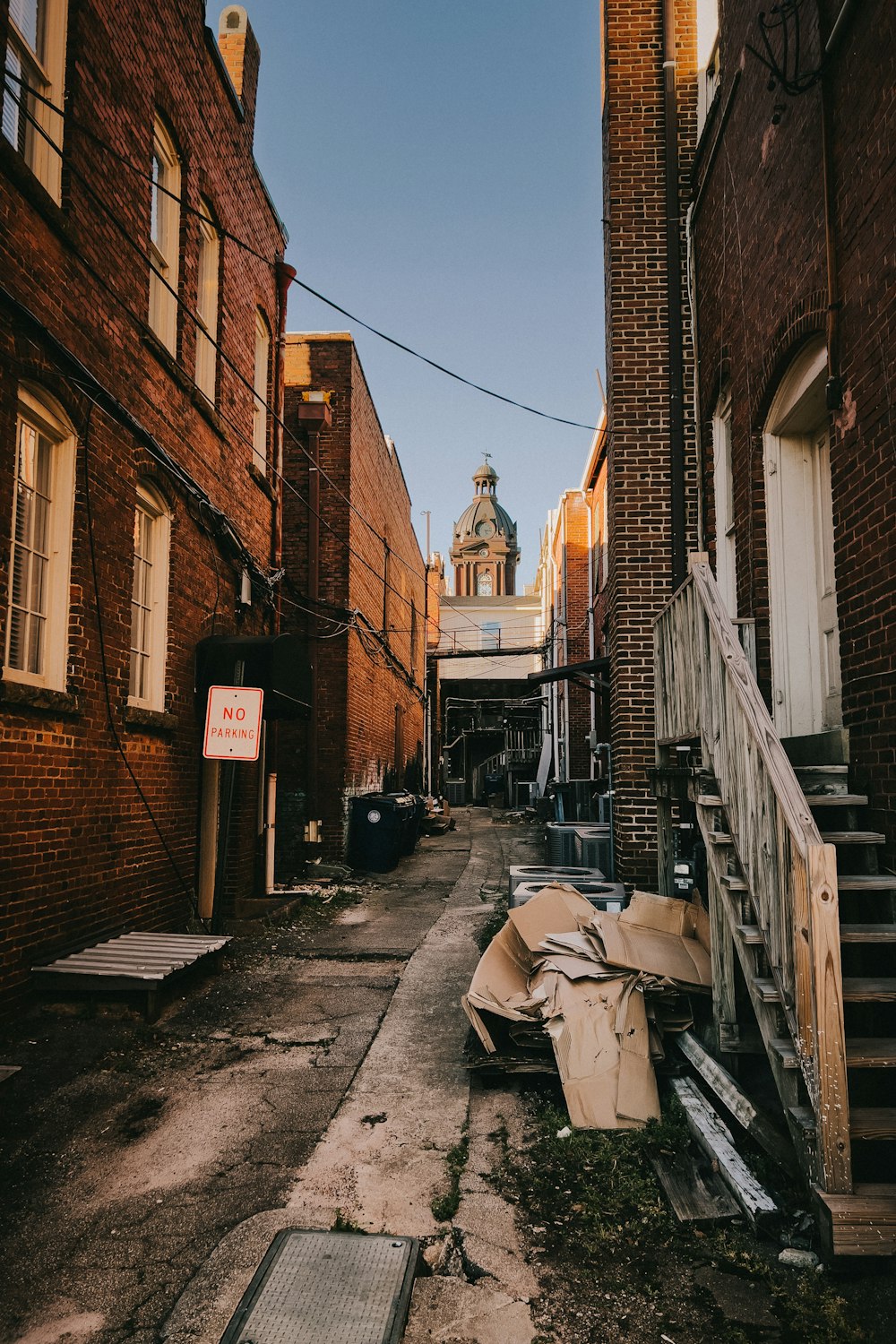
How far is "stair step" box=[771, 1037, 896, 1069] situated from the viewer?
10.6 feet

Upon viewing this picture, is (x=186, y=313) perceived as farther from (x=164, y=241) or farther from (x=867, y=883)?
(x=867, y=883)

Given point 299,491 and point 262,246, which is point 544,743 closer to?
point 299,491

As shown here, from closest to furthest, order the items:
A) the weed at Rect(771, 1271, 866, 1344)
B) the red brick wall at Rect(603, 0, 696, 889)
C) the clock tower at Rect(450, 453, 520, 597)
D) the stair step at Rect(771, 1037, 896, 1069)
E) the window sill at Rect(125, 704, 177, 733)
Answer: the weed at Rect(771, 1271, 866, 1344) → the stair step at Rect(771, 1037, 896, 1069) → the window sill at Rect(125, 704, 177, 733) → the red brick wall at Rect(603, 0, 696, 889) → the clock tower at Rect(450, 453, 520, 597)

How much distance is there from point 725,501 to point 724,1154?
17.7 ft

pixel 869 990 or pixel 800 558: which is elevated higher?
pixel 800 558

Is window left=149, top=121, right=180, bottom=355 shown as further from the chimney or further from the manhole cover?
the manhole cover

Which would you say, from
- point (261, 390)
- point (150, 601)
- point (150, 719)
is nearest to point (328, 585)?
point (261, 390)

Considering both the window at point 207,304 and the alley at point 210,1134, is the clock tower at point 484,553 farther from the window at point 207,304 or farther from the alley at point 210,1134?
the alley at point 210,1134

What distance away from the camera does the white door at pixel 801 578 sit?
576cm

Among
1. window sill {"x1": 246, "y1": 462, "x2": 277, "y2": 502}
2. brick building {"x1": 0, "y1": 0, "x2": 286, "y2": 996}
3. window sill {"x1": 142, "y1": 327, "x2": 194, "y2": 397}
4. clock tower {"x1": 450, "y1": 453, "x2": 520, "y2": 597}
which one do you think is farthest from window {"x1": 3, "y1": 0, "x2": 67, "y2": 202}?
clock tower {"x1": 450, "y1": 453, "x2": 520, "y2": 597}

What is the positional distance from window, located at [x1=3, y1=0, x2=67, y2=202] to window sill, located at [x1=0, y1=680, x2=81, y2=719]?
10.5ft

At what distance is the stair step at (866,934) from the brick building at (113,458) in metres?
4.29

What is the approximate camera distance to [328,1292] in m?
2.92

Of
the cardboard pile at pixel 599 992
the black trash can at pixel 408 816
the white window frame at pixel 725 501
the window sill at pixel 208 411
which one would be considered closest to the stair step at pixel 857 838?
the cardboard pile at pixel 599 992
